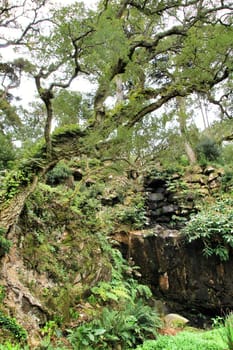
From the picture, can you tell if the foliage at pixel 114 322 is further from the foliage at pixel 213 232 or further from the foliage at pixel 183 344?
the foliage at pixel 213 232

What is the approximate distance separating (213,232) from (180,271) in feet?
4.17

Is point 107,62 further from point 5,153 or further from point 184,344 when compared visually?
point 5,153

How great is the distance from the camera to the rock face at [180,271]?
6.82 metres

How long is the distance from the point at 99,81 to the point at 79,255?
312 cm

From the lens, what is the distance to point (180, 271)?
7.15m

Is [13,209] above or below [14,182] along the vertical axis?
below

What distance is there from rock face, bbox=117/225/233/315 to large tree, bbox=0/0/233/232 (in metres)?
3.36

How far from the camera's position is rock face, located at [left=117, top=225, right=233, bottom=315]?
682 cm

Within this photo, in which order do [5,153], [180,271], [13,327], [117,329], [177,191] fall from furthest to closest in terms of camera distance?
1. [5,153]
2. [177,191]
3. [180,271]
4. [117,329]
5. [13,327]

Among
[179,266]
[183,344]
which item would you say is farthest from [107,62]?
[179,266]

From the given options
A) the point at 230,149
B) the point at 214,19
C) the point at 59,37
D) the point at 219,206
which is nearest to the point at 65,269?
the point at 59,37

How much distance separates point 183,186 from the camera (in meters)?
8.89

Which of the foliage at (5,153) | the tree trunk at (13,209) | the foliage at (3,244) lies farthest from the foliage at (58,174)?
the foliage at (3,244)

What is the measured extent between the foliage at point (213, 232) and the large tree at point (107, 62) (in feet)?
9.95
